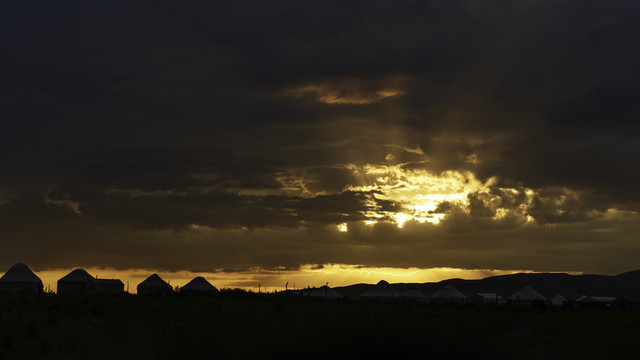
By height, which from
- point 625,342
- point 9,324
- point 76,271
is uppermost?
point 76,271

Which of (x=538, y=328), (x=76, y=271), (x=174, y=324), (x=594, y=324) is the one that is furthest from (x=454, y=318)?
(x=76, y=271)

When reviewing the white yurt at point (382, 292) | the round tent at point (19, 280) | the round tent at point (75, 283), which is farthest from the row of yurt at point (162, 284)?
the white yurt at point (382, 292)

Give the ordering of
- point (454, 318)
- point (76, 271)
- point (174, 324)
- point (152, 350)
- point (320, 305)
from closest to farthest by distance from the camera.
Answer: point (152, 350), point (174, 324), point (454, 318), point (320, 305), point (76, 271)

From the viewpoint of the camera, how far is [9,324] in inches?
1565

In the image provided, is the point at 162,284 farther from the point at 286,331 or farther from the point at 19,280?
the point at 286,331

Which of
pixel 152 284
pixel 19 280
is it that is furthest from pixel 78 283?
pixel 152 284

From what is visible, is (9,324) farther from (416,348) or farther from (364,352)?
(416,348)

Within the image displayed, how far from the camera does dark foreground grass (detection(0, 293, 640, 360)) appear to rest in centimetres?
3775

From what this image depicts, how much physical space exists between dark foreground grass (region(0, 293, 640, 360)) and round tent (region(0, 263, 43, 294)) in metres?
35.5

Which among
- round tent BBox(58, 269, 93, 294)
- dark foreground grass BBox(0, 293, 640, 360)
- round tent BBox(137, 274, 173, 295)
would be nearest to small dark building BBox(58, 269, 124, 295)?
round tent BBox(58, 269, 93, 294)

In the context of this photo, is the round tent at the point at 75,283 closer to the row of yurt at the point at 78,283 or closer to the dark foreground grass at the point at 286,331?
the row of yurt at the point at 78,283

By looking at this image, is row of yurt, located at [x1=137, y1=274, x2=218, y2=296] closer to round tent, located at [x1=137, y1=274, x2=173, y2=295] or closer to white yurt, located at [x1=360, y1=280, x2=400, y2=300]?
round tent, located at [x1=137, y1=274, x2=173, y2=295]

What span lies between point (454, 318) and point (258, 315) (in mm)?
12910

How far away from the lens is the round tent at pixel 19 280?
81062 millimetres
